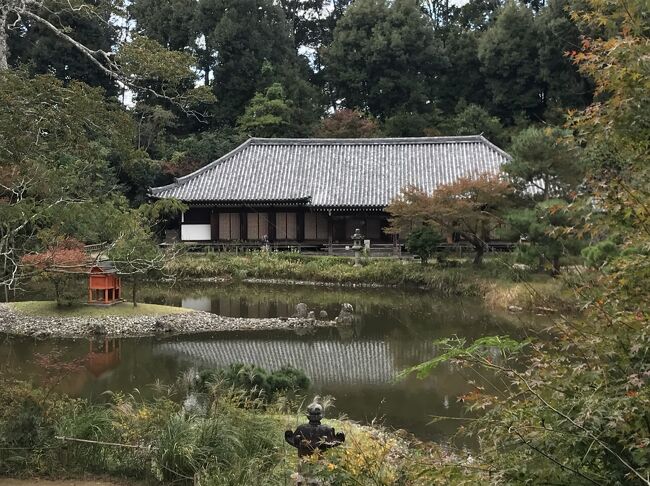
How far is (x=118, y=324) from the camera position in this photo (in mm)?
14195

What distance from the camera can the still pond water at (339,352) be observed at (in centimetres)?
948

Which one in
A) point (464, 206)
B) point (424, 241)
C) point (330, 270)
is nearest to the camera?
point (464, 206)

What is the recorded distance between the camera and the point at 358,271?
888 inches

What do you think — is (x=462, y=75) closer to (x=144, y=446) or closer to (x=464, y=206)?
(x=464, y=206)

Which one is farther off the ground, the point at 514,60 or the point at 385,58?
the point at 385,58

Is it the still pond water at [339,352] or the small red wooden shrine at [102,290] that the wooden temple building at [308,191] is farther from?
the small red wooden shrine at [102,290]

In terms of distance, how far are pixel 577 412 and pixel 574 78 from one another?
38.8m

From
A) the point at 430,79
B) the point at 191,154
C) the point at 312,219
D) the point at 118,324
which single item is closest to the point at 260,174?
the point at 312,219

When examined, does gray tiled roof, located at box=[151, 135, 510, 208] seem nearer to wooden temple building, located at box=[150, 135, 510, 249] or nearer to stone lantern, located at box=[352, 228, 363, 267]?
wooden temple building, located at box=[150, 135, 510, 249]

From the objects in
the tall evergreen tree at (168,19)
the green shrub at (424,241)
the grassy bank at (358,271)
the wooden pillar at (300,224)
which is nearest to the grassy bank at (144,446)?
the grassy bank at (358,271)

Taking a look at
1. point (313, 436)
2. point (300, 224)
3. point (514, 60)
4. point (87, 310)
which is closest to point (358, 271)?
A: point (300, 224)

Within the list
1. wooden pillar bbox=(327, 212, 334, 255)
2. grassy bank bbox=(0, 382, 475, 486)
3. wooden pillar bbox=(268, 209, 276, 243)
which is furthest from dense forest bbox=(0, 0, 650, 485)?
wooden pillar bbox=(268, 209, 276, 243)

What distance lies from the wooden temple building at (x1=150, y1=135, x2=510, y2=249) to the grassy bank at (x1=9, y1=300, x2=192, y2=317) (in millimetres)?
12102

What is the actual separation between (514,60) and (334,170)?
16429mm
